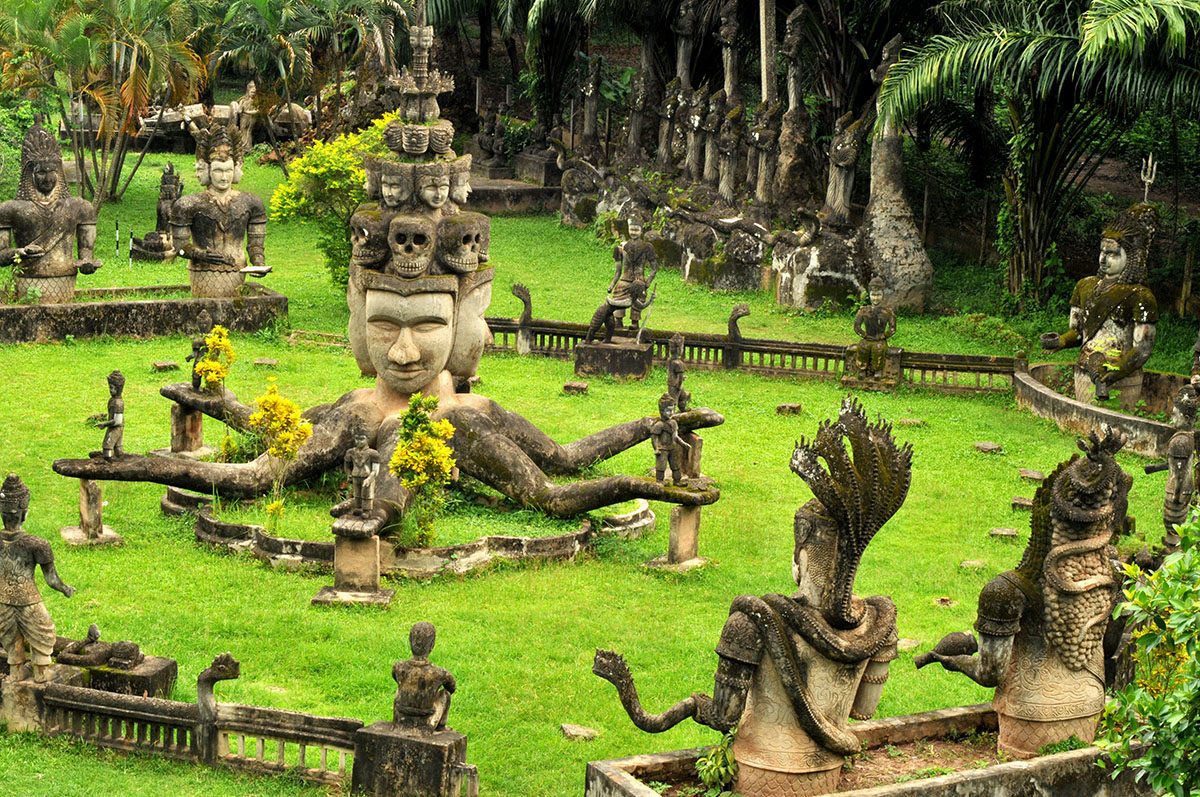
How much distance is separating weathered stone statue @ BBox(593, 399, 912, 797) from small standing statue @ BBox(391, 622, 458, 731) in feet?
4.95

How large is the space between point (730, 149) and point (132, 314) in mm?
13914

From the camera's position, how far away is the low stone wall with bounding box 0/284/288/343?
29688 millimetres

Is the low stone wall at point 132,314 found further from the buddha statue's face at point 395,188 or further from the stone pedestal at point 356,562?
the stone pedestal at point 356,562

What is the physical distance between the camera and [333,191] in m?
32.4

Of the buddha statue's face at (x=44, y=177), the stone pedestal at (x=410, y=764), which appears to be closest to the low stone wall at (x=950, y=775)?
the stone pedestal at (x=410, y=764)

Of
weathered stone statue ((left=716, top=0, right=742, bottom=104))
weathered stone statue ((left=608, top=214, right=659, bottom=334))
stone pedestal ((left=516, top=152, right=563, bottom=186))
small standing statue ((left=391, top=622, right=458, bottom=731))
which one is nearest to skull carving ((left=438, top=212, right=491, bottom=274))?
small standing statue ((left=391, top=622, right=458, bottom=731))

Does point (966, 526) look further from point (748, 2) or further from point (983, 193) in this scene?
point (748, 2)

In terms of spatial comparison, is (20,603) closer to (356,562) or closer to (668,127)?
(356,562)

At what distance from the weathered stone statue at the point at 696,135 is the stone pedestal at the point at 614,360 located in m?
12.9

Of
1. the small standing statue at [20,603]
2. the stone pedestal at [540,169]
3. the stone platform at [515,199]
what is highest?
the stone pedestal at [540,169]

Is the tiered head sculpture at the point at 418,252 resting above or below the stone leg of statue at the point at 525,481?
above

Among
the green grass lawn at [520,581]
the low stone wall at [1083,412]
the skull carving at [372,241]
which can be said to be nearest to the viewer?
the green grass lawn at [520,581]

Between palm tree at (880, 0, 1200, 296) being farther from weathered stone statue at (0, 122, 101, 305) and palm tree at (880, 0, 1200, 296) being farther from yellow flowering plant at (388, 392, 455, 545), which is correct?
weathered stone statue at (0, 122, 101, 305)

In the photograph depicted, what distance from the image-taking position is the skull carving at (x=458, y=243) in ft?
70.1
